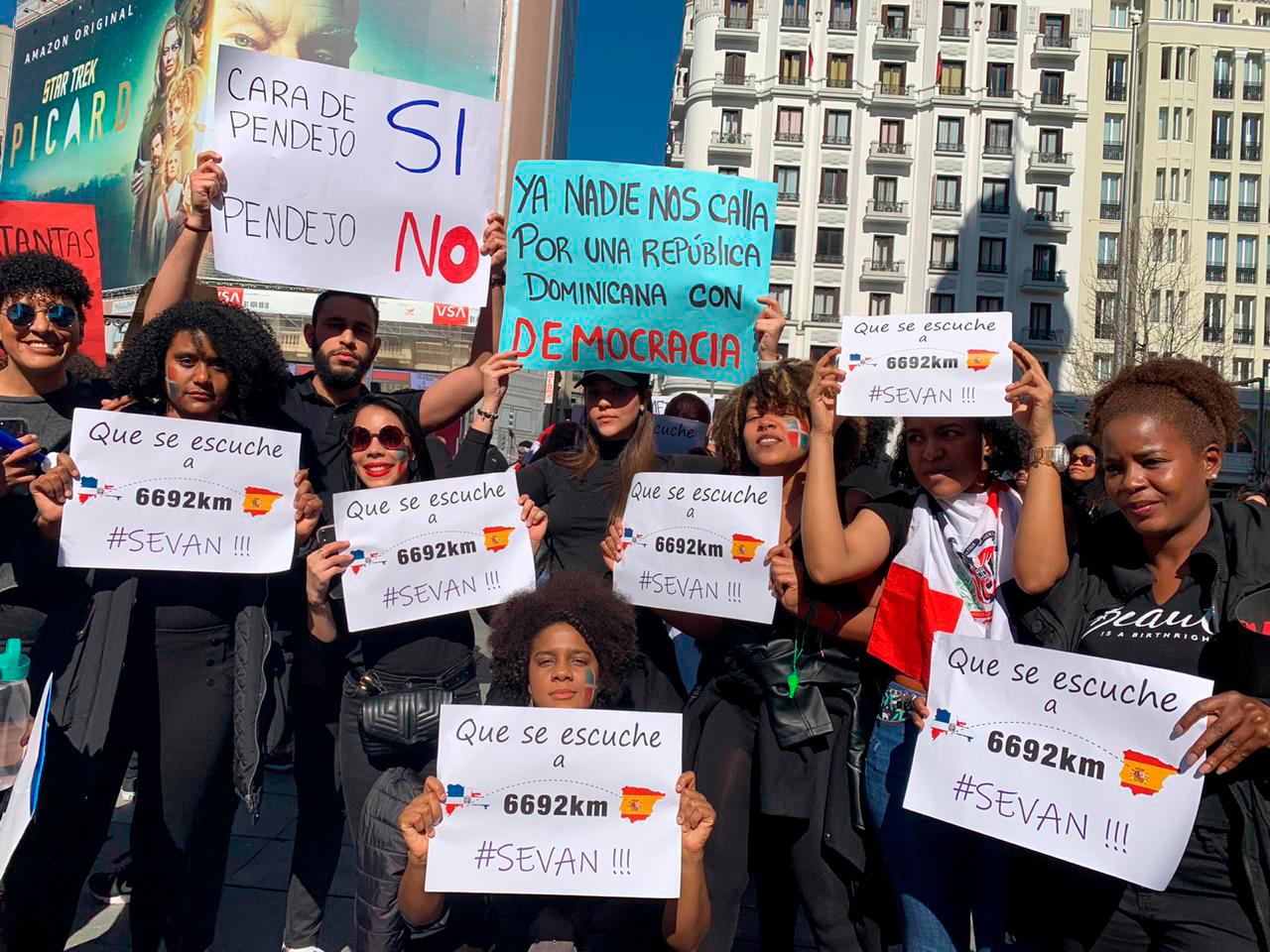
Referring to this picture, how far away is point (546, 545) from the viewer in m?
3.70

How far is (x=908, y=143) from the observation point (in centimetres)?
4925

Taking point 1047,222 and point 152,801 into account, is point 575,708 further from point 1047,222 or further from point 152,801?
point 1047,222

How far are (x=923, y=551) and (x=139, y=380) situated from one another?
246cm

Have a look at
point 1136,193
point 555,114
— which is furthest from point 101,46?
point 1136,193

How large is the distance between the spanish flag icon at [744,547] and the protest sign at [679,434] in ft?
10.2

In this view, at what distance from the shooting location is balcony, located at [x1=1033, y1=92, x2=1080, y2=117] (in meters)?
49.4

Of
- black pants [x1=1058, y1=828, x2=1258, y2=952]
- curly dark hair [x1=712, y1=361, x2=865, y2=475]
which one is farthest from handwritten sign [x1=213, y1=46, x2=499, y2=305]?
black pants [x1=1058, y1=828, x2=1258, y2=952]

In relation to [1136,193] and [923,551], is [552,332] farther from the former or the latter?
[1136,193]

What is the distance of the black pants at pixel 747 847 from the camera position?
3.04m

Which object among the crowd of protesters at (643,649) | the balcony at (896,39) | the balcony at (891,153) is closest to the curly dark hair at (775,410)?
the crowd of protesters at (643,649)

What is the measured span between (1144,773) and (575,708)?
4.65 ft

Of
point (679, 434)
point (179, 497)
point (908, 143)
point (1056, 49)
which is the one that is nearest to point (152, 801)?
point (179, 497)

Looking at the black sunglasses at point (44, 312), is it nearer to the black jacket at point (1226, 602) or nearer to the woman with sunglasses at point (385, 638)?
the woman with sunglasses at point (385, 638)

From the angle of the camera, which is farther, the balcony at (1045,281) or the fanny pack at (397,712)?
the balcony at (1045,281)
